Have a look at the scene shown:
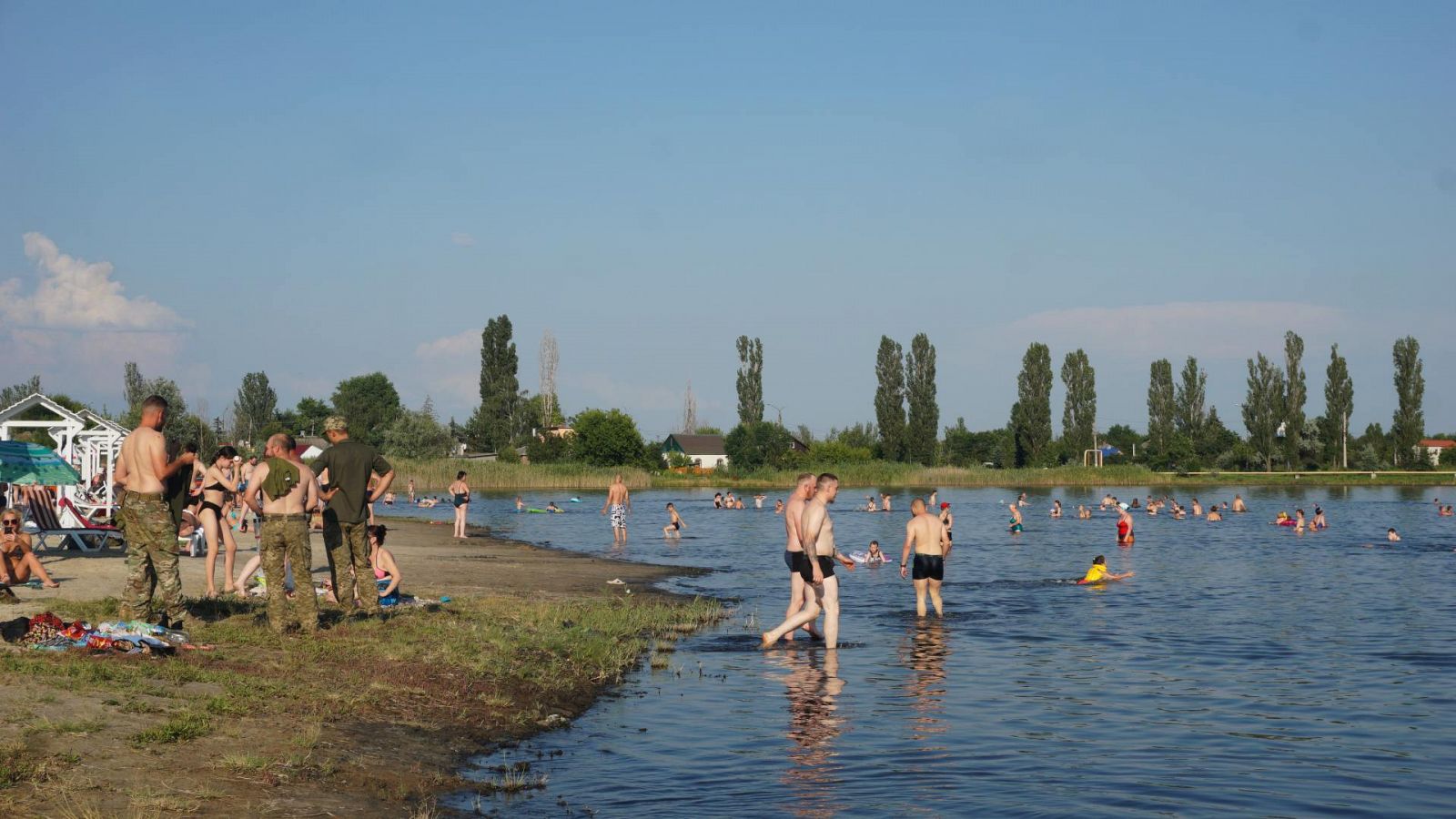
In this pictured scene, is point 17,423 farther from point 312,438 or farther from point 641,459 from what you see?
point 312,438

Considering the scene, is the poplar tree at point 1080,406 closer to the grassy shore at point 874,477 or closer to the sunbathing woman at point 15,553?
the grassy shore at point 874,477

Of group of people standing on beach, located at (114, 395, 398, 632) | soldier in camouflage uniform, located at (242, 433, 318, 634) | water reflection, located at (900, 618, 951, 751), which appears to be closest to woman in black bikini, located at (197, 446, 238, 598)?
group of people standing on beach, located at (114, 395, 398, 632)

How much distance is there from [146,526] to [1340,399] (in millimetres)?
105859

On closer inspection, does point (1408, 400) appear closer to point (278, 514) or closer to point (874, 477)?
point (874, 477)

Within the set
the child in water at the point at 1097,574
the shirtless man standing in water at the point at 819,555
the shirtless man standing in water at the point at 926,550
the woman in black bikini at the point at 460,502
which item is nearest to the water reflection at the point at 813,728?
the shirtless man standing in water at the point at 819,555

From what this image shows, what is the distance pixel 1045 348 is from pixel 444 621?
92674 millimetres

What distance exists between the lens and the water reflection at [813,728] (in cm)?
912

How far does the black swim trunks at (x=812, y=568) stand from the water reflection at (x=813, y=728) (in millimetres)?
1049

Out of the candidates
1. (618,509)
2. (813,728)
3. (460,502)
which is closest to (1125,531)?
(618,509)

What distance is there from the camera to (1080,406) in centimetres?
10375

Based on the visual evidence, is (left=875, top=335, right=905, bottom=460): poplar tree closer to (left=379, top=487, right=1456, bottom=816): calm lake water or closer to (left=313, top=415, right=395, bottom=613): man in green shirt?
(left=379, top=487, right=1456, bottom=816): calm lake water

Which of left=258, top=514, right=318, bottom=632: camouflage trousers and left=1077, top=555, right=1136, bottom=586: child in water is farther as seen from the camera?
left=1077, top=555, right=1136, bottom=586: child in water

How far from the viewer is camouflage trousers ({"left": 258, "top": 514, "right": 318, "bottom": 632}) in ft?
39.2

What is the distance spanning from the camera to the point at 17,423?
2184cm
